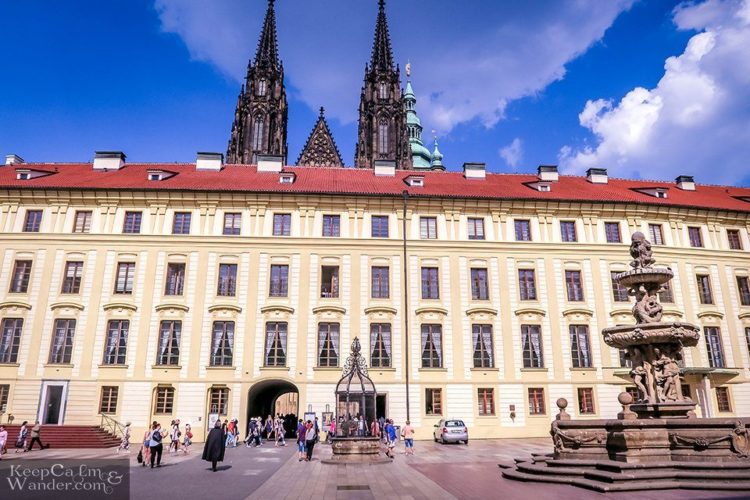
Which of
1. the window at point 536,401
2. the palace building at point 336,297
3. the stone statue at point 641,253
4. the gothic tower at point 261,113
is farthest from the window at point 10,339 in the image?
the gothic tower at point 261,113

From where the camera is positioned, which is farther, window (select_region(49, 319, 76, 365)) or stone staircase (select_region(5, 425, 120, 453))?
window (select_region(49, 319, 76, 365))

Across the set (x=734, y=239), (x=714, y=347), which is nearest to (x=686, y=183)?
(x=734, y=239)

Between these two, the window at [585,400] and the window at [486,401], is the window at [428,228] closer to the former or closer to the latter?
the window at [486,401]

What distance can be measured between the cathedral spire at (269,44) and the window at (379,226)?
5242 centimetres

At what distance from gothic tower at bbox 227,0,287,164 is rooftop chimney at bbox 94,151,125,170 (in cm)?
2922

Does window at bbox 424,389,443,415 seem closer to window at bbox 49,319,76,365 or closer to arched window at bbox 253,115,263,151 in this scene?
window at bbox 49,319,76,365

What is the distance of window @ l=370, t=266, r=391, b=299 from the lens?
3584cm

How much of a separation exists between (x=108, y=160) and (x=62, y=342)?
1588cm

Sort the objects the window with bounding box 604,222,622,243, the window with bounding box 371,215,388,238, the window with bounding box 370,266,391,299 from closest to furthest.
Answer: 1. the window with bounding box 370,266,391,299
2. the window with bounding box 371,215,388,238
3. the window with bounding box 604,222,622,243

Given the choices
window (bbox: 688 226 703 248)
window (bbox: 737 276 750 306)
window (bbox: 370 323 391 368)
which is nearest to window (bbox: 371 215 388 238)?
window (bbox: 370 323 391 368)

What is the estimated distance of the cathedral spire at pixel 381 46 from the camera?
286 feet

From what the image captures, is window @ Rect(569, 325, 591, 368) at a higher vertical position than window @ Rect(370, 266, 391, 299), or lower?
lower

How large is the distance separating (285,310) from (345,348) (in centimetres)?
447

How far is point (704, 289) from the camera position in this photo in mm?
38562
